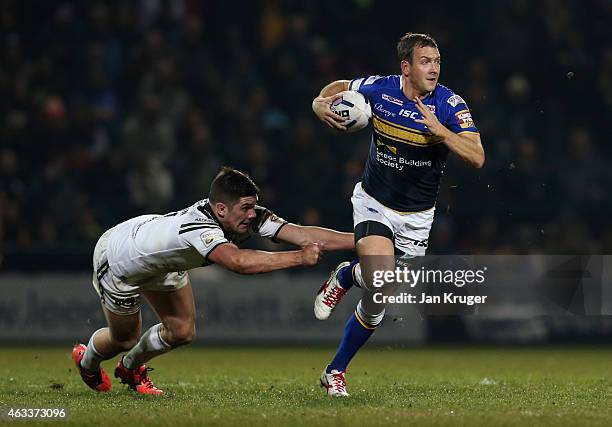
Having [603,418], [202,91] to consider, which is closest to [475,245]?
[202,91]

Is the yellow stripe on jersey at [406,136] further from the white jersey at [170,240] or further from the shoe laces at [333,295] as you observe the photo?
the shoe laces at [333,295]

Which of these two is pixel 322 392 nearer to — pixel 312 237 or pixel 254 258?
pixel 312 237

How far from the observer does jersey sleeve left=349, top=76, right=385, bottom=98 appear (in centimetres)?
877

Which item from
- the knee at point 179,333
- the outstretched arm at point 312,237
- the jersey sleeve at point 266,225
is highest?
the jersey sleeve at point 266,225

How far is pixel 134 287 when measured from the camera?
8.41m

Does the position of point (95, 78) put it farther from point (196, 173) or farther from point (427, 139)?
point (427, 139)

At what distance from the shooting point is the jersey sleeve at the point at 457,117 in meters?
8.18

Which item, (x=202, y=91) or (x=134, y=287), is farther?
(x=202, y=91)

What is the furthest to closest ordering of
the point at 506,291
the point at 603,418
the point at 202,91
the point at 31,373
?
1. the point at 202,91
2. the point at 506,291
3. the point at 31,373
4. the point at 603,418

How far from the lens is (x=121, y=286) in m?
8.40

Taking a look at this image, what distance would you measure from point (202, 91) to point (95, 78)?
1.60 metres

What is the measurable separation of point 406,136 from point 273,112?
884cm

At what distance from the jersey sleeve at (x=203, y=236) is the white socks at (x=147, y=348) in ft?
3.79

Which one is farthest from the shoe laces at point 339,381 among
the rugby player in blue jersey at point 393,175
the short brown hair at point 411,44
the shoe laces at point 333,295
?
the short brown hair at point 411,44
